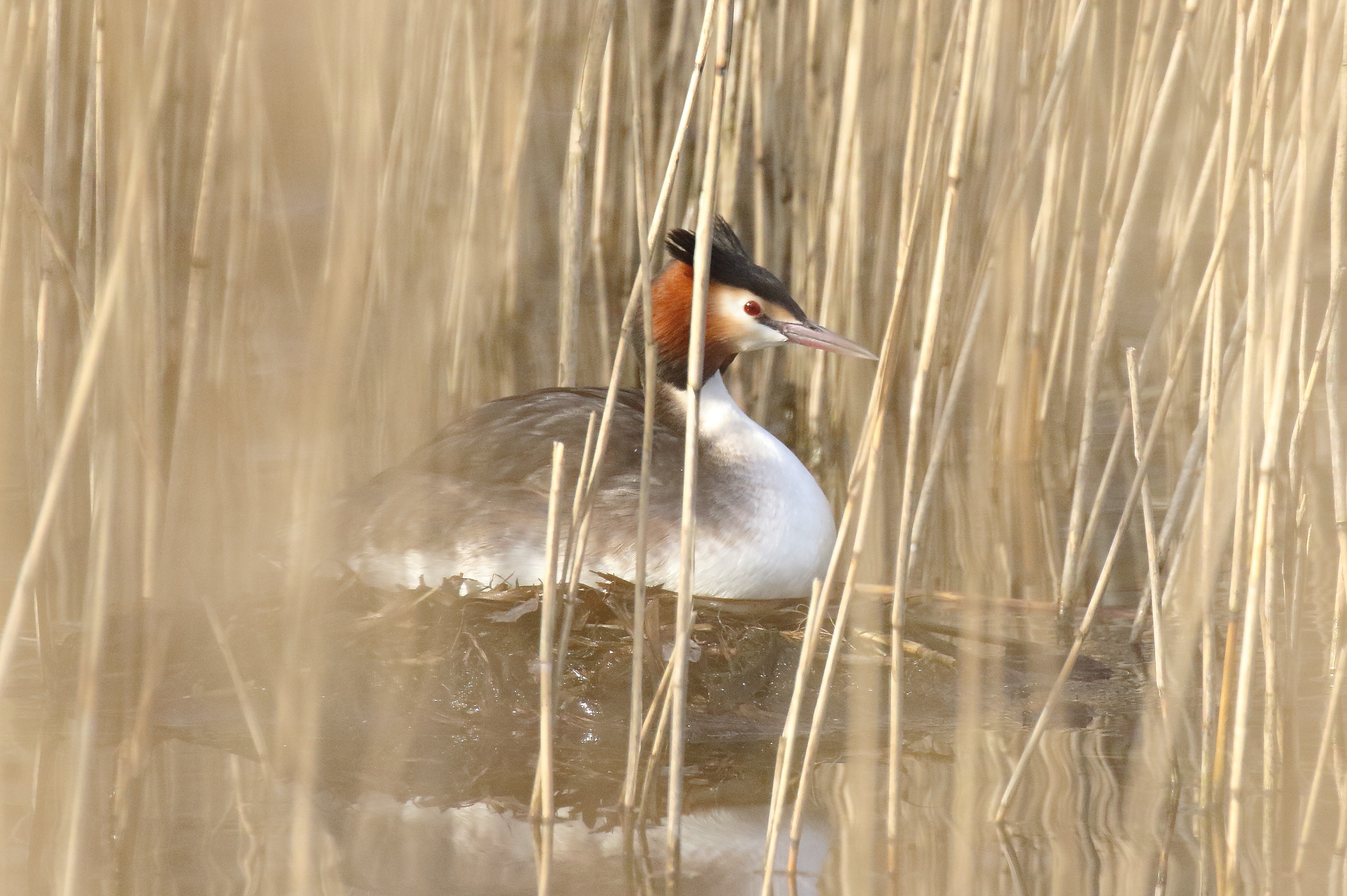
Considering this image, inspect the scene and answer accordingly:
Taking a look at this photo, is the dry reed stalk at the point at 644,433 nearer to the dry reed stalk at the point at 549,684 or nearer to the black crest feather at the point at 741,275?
the dry reed stalk at the point at 549,684

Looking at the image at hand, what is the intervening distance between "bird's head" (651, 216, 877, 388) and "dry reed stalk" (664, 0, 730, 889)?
4.63 feet

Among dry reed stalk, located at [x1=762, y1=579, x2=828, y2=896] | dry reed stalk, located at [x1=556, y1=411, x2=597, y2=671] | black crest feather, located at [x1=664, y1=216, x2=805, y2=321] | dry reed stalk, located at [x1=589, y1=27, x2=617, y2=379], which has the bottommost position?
dry reed stalk, located at [x1=762, y1=579, x2=828, y2=896]

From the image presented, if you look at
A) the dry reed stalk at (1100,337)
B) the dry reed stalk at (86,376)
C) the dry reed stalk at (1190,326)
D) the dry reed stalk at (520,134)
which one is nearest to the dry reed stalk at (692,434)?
the dry reed stalk at (1190,326)

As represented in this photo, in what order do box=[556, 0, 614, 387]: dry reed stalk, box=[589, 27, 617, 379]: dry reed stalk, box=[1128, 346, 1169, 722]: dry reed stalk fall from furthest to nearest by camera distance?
1. box=[589, 27, 617, 379]: dry reed stalk
2. box=[556, 0, 614, 387]: dry reed stalk
3. box=[1128, 346, 1169, 722]: dry reed stalk

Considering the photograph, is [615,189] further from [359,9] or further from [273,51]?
[273,51]

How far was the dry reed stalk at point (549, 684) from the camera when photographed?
2016 mm

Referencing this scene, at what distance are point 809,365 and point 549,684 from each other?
2.56 meters

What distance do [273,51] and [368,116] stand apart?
5689 mm

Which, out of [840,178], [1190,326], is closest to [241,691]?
[1190,326]

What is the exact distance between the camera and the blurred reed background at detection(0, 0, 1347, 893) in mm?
2066

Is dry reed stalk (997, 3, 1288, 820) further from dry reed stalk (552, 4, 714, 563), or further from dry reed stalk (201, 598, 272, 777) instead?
dry reed stalk (201, 598, 272, 777)

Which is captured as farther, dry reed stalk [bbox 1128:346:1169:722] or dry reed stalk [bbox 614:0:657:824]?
dry reed stalk [bbox 1128:346:1169:722]

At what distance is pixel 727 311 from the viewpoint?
3477 mm

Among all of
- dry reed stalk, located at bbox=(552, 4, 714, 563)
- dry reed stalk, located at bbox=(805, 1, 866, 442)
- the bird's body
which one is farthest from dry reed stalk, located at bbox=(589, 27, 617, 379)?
dry reed stalk, located at bbox=(552, 4, 714, 563)
